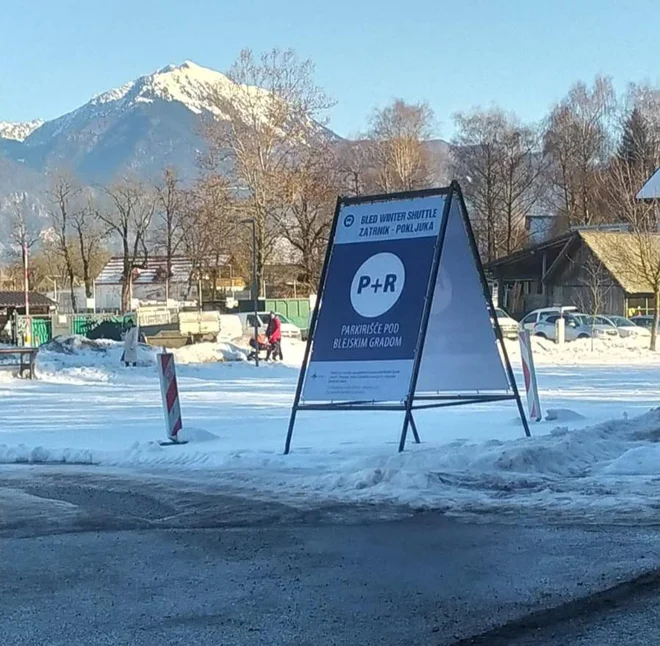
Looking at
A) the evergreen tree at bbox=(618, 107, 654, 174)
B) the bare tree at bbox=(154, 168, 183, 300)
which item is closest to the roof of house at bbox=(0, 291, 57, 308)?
the bare tree at bbox=(154, 168, 183, 300)

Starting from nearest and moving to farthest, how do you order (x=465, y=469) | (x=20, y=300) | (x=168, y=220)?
(x=465, y=469)
(x=20, y=300)
(x=168, y=220)

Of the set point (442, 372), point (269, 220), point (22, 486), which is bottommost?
point (22, 486)

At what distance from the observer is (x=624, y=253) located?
43.6 metres

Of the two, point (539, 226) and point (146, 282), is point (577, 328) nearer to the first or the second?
point (539, 226)

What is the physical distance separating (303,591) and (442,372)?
254 inches

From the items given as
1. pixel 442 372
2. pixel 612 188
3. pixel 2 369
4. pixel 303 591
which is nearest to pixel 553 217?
pixel 612 188

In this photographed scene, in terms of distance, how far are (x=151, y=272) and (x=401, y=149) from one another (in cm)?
2983

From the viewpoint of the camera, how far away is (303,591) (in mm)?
6223

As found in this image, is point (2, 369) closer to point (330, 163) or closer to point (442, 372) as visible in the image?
point (442, 372)

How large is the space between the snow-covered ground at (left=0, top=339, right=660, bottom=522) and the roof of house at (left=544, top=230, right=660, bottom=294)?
1642 cm

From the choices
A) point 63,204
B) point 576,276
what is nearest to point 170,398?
point 576,276

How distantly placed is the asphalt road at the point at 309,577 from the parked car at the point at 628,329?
35151mm

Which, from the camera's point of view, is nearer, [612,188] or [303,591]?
[303,591]

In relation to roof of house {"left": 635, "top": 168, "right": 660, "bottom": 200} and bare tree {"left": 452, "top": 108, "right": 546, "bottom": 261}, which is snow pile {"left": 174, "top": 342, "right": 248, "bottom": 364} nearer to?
roof of house {"left": 635, "top": 168, "right": 660, "bottom": 200}
